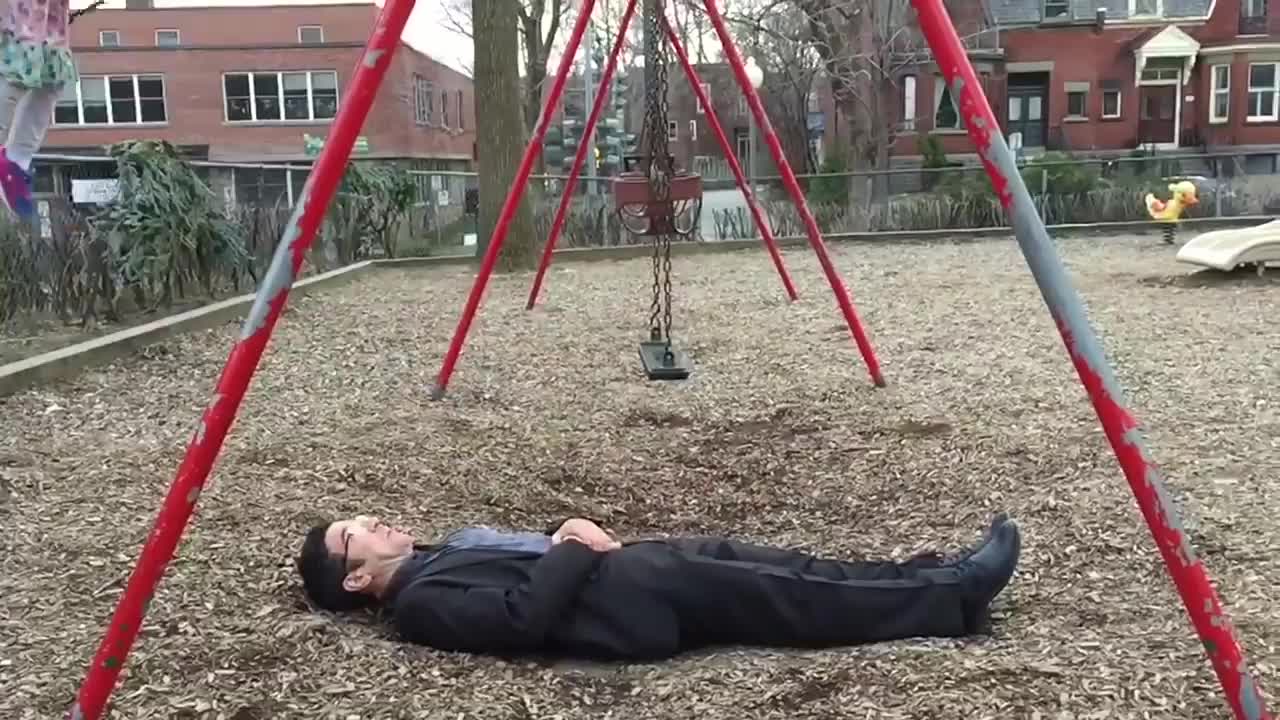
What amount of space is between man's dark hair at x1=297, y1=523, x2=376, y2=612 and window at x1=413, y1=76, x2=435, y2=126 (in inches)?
1446

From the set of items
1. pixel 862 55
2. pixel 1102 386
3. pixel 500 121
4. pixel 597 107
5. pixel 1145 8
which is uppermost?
pixel 1145 8

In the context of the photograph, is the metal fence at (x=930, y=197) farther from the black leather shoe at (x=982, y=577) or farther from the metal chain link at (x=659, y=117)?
the black leather shoe at (x=982, y=577)

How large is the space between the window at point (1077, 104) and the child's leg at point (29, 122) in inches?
1209

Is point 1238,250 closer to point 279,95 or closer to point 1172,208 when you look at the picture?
point 1172,208

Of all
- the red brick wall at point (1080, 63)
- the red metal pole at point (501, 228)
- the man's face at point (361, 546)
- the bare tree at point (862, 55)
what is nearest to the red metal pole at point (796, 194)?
the red metal pole at point (501, 228)

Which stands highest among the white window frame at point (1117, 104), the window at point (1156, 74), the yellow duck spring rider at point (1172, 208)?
the window at point (1156, 74)

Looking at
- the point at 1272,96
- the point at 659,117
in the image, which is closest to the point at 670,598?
the point at 659,117

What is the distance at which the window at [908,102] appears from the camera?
30422 millimetres

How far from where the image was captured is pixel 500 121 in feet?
39.2

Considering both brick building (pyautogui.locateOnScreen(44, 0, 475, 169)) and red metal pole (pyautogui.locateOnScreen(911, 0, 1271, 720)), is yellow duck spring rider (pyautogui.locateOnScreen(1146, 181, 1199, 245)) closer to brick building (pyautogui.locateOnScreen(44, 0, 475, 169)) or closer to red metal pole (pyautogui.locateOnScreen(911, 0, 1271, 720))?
red metal pole (pyautogui.locateOnScreen(911, 0, 1271, 720))

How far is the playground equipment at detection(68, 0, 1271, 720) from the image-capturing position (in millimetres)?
1757

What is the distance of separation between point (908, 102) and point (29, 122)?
28807mm

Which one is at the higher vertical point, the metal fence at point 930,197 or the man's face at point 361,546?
the metal fence at point 930,197

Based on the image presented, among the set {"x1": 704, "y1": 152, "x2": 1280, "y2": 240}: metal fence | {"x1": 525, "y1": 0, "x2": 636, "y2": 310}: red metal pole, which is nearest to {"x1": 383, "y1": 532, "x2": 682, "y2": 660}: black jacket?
{"x1": 525, "y1": 0, "x2": 636, "y2": 310}: red metal pole
